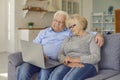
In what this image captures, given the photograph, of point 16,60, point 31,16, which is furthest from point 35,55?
point 31,16

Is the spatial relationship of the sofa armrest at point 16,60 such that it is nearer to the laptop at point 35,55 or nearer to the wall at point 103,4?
the laptop at point 35,55

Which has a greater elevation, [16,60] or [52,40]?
[52,40]

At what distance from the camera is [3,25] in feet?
22.6

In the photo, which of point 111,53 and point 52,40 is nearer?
point 111,53

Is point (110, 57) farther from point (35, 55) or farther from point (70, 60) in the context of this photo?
point (35, 55)

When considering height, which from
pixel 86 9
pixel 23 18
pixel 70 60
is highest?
pixel 86 9

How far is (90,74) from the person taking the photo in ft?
6.57

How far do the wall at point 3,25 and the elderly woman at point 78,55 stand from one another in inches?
194

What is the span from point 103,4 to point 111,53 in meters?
6.18

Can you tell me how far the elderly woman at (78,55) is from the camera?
1.98 meters

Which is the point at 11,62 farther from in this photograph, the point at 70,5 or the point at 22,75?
the point at 70,5

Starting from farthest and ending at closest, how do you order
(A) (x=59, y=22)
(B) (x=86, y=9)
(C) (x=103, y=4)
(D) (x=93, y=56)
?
(C) (x=103, y=4), (B) (x=86, y=9), (A) (x=59, y=22), (D) (x=93, y=56)

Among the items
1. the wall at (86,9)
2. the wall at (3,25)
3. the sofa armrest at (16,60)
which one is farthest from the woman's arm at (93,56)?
the wall at (86,9)

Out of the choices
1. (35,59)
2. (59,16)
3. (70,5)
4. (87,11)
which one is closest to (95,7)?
(87,11)
